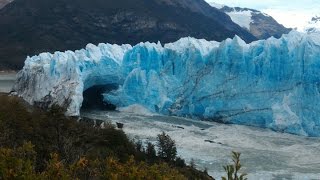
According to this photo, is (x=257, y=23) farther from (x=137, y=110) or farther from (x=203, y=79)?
(x=203, y=79)

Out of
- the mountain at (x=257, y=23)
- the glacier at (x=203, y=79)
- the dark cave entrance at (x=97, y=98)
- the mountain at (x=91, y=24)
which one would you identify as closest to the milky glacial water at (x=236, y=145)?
the glacier at (x=203, y=79)

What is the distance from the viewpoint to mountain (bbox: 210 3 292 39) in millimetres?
88037

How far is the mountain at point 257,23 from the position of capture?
289 ft

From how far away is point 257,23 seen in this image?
3637 inches

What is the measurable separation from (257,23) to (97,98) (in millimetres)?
71140

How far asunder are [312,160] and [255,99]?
5.33 meters

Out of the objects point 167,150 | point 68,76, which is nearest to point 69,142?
point 167,150

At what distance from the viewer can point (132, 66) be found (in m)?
23.5

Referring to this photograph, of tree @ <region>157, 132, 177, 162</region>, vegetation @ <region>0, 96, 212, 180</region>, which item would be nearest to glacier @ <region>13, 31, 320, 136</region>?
vegetation @ <region>0, 96, 212, 180</region>

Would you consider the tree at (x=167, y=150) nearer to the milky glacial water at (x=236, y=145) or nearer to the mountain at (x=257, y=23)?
the milky glacial water at (x=236, y=145)

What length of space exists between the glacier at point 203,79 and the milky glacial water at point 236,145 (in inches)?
31.0

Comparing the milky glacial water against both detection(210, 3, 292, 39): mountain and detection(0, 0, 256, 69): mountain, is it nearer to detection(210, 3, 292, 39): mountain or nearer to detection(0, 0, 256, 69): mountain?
detection(0, 0, 256, 69): mountain

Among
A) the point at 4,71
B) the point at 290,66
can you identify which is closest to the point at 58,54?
the point at 290,66

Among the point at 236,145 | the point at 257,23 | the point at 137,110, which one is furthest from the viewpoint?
the point at 257,23
